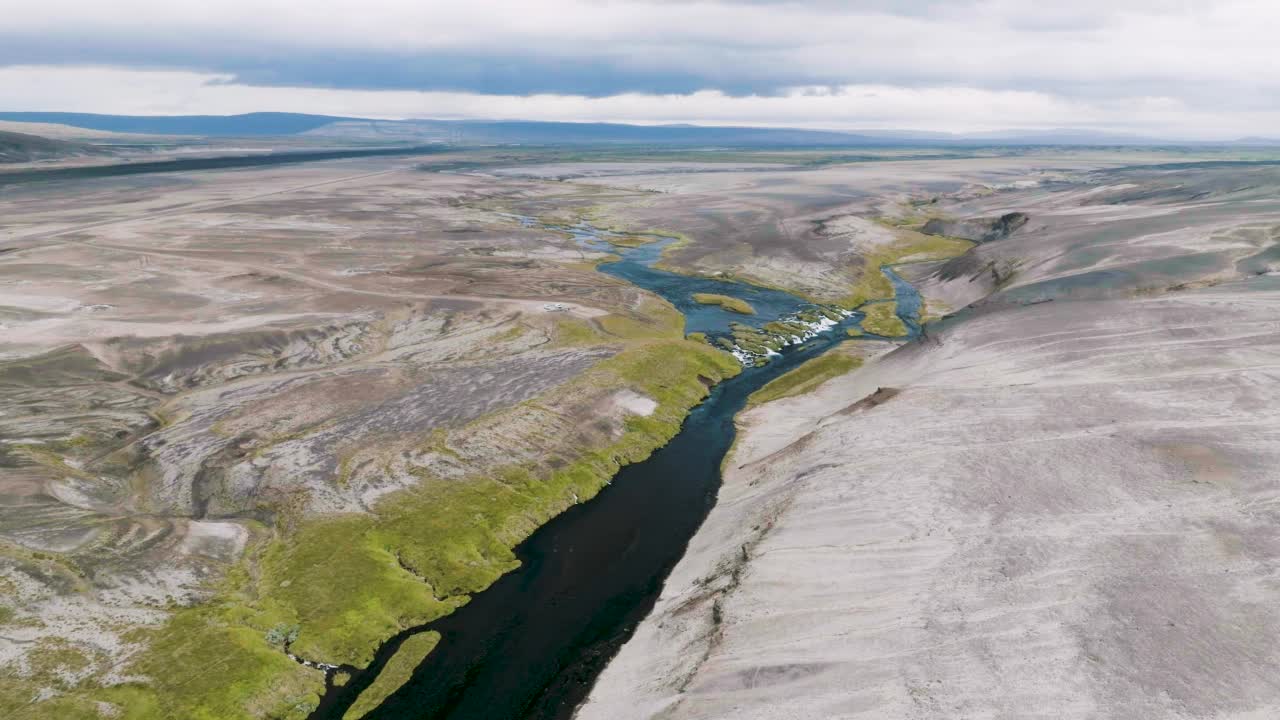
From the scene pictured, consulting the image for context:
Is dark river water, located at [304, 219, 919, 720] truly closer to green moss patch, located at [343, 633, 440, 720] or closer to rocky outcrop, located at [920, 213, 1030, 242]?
green moss patch, located at [343, 633, 440, 720]

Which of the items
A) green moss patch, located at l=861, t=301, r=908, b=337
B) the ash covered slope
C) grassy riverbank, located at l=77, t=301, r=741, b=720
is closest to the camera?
the ash covered slope

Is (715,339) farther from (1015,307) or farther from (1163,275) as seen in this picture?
(1163,275)

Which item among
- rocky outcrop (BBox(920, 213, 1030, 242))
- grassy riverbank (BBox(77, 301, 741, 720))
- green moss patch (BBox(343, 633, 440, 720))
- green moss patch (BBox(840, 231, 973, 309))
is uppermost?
rocky outcrop (BBox(920, 213, 1030, 242))

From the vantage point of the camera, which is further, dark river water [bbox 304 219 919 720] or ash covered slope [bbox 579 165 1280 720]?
dark river water [bbox 304 219 919 720]

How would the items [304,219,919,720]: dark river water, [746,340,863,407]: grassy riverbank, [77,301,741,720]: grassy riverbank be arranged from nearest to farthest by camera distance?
[77,301,741,720]: grassy riverbank → [304,219,919,720]: dark river water → [746,340,863,407]: grassy riverbank

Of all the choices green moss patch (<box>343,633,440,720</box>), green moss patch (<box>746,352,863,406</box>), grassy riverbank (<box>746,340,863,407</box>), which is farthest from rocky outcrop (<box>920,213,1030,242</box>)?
green moss patch (<box>343,633,440,720</box>)

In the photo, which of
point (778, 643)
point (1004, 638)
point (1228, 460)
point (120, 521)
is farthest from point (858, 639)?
point (120, 521)
